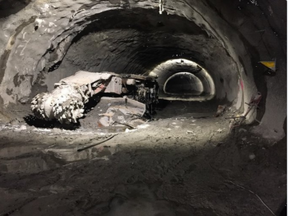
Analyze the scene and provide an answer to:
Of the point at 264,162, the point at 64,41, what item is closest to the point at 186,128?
the point at 264,162

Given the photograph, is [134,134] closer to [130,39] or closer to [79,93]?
[79,93]

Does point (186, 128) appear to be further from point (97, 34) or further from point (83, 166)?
point (97, 34)

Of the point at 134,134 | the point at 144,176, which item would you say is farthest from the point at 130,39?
the point at 144,176

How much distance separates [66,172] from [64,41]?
169 inches

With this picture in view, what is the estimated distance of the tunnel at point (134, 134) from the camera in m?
2.11

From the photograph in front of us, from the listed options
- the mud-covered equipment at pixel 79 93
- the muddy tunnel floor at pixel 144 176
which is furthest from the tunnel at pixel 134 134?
the mud-covered equipment at pixel 79 93

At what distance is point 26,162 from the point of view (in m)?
3.01

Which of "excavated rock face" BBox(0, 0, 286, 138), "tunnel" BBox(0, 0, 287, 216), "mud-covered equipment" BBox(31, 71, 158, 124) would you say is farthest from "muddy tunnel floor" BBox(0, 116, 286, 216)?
"mud-covered equipment" BBox(31, 71, 158, 124)

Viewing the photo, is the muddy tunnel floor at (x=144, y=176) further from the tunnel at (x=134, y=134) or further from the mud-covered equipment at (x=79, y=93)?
the mud-covered equipment at (x=79, y=93)

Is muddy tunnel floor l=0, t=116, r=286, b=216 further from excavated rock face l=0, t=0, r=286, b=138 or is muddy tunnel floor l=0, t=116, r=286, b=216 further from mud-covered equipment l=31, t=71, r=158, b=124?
mud-covered equipment l=31, t=71, r=158, b=124

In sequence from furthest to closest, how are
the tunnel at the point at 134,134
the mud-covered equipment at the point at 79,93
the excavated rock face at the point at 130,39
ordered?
the mud-covered equipment at the point at 79,93 → the excavated rock face at the point at 130,39 → the tunnel at the point at 134,134

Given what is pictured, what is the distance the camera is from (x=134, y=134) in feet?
15.5

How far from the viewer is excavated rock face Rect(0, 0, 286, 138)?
115 inches

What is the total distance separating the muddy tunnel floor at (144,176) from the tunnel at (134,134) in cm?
1
